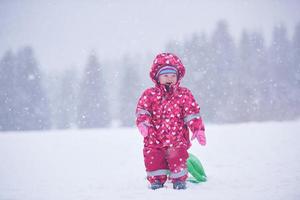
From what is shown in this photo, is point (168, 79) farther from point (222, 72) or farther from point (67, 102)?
point (67, 102)

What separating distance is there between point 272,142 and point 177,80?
4.76 metres

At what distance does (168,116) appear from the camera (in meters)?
4.01

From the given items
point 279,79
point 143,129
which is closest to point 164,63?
point 143,129

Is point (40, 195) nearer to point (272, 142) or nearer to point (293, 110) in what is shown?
point (272, 142)

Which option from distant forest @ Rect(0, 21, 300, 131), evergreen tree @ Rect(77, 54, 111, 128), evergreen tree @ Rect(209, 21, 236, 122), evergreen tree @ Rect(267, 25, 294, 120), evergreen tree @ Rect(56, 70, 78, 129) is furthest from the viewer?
evergreen tree @ Rect(56, 70, 78, 129)

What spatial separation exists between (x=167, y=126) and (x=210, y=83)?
95.6ft

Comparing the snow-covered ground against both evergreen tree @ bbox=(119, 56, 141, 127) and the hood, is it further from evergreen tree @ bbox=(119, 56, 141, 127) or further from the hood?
evergreen tree @ bbox=(119, 56, 141, 127)

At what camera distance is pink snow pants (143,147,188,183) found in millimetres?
3801

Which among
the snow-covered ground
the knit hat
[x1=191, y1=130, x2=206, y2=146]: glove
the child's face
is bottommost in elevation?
the snow-covered ground

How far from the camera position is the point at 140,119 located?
3.97m

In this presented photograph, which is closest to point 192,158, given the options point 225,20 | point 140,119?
point 140,119

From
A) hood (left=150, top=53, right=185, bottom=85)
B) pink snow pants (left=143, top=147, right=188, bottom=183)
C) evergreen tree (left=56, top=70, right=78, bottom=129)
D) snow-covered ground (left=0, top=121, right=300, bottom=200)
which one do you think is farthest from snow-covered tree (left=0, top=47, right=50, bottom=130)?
pink snow pants (left=143, top=147, right=188, bottom=183)

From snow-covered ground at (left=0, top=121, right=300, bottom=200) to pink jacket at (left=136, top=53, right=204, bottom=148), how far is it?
0.62 metres

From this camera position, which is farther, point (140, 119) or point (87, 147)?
point (87, 147)
